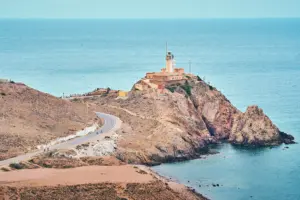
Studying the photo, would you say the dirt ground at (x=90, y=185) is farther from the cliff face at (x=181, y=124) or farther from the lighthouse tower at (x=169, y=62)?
the lighthouse tower at (x=169, y=62)

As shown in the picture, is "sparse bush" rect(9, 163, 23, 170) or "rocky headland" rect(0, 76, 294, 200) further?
"sparse bush" rect(9, 163, 23, 170)

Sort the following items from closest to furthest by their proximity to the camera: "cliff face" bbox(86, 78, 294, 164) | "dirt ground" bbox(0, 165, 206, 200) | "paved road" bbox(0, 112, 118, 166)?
"dirt ground" bbox(0, 165, 206, 200)
"paved road" bbox(0, 112, 118, 166)
"cliff face" bbox(86, 78, 294, 164)

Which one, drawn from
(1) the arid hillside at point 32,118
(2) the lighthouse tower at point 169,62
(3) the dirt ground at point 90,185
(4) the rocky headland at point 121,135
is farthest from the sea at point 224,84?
(2) the lighthouse tower at point 169,62

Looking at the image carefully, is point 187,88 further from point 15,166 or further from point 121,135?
point 15,166

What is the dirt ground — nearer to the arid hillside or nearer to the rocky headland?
the rocky headland

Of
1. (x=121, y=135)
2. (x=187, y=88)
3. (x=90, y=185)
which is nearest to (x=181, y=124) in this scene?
(x=121, y=135)

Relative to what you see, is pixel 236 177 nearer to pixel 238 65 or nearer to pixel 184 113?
pixel 184 113

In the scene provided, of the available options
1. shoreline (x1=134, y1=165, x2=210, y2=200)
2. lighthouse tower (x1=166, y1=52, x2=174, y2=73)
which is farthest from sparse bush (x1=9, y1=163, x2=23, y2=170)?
lighthouse tower (x1=166, y1=52, x2=174, y2=73)
